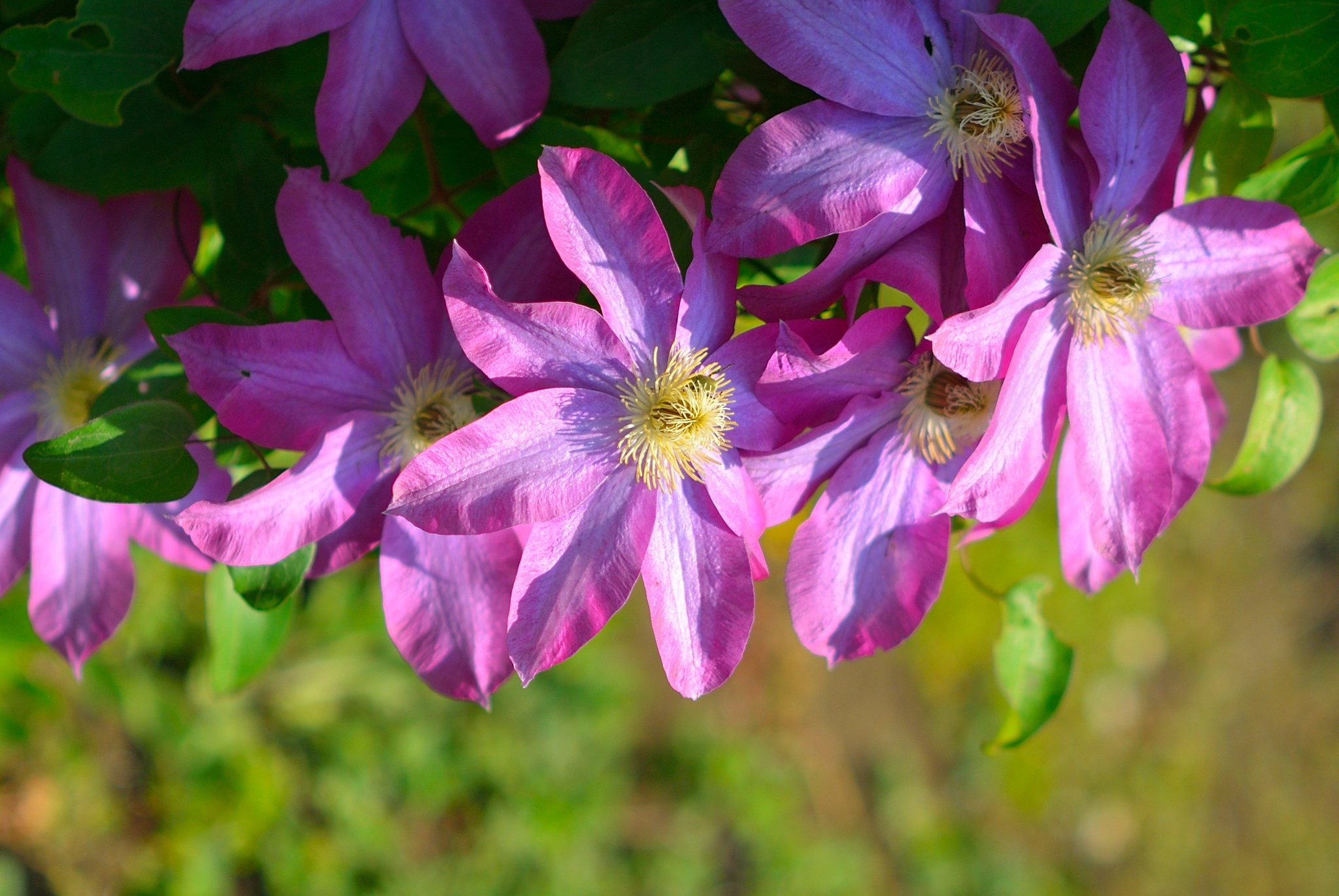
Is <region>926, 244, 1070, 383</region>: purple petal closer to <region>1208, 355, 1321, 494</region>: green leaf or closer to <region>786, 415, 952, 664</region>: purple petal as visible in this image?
<region>786, 415, 952, 664</region>: purple petal

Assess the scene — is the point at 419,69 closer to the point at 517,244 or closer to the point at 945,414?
the point at 517,244

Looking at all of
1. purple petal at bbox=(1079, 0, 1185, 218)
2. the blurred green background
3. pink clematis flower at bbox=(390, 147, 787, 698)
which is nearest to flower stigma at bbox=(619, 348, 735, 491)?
pink clematis flower at bbox=(390, 147, 787, 698)

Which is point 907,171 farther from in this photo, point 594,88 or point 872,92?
point 594,88

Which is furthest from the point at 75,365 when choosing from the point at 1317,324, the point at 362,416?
the point at 1317,324

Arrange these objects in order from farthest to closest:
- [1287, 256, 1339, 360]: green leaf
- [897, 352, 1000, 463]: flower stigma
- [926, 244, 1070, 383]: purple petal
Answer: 1. [1287, 256, 1339, 360]: green leaf
2. [897, 352, 1000, 463]: flower stigma
3. [926, 244, 1070, 383]: purple petal

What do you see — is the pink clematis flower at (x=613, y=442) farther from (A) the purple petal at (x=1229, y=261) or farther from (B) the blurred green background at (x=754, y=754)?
(B) the blurred green background at (x=754, y=754)

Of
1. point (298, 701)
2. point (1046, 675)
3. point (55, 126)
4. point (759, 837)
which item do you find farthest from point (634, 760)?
point (55, 126)
